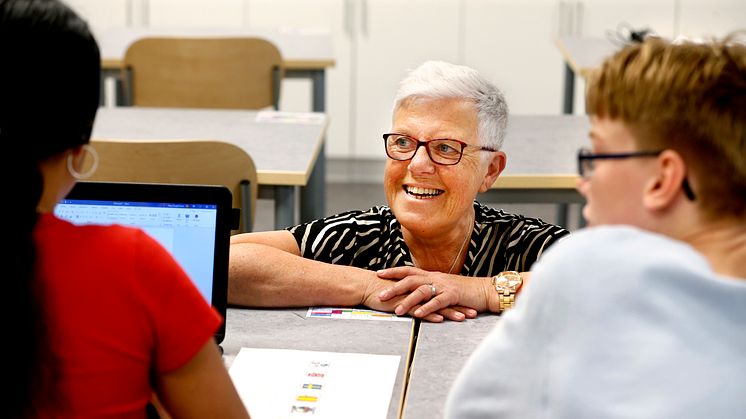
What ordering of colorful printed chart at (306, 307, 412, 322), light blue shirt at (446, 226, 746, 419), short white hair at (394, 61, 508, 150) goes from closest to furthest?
light blue shirt at (446, 226, 746, 419) < colorful printed chart at (306, 307, 412, 322) < short white hair at (394, 61, 508, 150)

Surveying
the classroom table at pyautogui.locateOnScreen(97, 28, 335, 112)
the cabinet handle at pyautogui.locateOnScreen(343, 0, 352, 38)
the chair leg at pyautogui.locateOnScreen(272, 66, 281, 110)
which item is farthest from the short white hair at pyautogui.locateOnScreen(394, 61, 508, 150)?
the cabinet handle at pyautogui.locateOnScreen(343, 0, 352, 38)

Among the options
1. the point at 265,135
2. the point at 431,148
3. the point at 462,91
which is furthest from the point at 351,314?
the point at 265,135

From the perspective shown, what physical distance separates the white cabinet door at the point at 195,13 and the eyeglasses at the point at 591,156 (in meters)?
4.87

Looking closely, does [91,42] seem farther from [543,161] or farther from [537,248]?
[543,161]

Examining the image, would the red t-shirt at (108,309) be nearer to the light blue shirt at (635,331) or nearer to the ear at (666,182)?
the light blue shirt at (635,331)

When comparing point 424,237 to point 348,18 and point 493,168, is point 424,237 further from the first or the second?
point 348,18

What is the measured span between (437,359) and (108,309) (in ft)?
2.42

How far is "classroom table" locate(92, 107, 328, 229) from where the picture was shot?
8.81 feet

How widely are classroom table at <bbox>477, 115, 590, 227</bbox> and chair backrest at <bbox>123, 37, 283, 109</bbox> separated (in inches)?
42.8

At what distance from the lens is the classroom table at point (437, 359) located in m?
1.42

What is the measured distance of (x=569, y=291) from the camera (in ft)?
2.86

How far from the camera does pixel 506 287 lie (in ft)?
5.96

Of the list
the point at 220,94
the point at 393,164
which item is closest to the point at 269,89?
the point at 220,94

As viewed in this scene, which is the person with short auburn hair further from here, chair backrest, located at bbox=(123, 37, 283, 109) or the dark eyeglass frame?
chair backrest, located at bbox=(123, 37, 283, 109)
